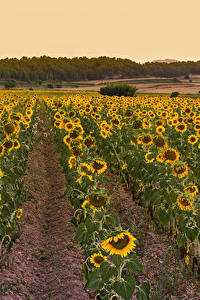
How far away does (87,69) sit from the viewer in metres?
152

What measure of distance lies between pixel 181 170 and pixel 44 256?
2889 millimetres

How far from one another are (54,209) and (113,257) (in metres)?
5.50

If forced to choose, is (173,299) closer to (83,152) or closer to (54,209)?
(83,152)

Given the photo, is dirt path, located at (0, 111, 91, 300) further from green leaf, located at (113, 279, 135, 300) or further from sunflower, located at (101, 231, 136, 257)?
sunflower, located at (101, 231, 136, 257)

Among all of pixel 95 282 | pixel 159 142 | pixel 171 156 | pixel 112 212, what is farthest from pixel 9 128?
pixel 95 282

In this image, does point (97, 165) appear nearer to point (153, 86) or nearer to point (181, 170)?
point (181, 170)

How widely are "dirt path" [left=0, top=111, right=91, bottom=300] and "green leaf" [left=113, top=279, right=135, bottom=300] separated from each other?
194 cm

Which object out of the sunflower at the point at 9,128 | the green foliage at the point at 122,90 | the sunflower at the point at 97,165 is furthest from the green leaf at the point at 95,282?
the green foliage at the point at 122,90

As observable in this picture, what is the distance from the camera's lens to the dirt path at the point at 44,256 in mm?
4918

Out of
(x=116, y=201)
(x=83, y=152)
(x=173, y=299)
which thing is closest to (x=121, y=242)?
(x=173, y=299)

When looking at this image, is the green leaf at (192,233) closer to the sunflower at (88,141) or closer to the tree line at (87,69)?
the sunflower at (88,141)

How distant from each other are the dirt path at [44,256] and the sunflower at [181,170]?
2213 millimetres

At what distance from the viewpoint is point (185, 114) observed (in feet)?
42.1

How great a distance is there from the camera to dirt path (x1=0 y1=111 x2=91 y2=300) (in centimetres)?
492
